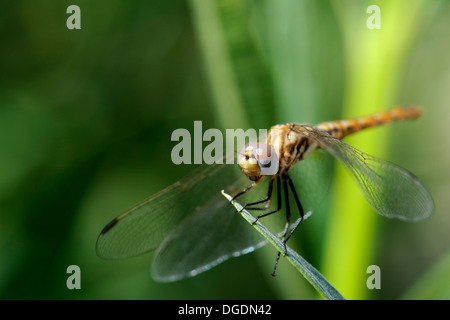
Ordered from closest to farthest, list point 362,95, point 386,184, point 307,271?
point 307,271 < point 386,184 < point 362,95

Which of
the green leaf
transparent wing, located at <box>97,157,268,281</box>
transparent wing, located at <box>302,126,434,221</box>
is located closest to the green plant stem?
transparent wing, located at <box>302,126,434,221</box>

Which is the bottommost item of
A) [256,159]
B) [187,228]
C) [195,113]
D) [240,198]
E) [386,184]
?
[187,228]

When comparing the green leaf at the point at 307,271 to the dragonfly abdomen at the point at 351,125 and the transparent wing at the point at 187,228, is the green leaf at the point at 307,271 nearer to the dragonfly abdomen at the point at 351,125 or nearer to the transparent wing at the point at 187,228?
the transparent wing at the point at 187,228

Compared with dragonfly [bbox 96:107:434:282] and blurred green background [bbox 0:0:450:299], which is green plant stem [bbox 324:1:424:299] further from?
dragonfly [bbox 96:107:434:282]

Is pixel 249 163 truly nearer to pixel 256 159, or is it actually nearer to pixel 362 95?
pixel 256 159

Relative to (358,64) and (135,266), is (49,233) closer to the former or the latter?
(135,266)

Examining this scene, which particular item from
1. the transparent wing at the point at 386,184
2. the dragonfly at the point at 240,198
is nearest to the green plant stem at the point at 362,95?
the dragonfly at the point at 240,198

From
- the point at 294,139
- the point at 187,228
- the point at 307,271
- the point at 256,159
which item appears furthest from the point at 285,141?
the point at 307,271
